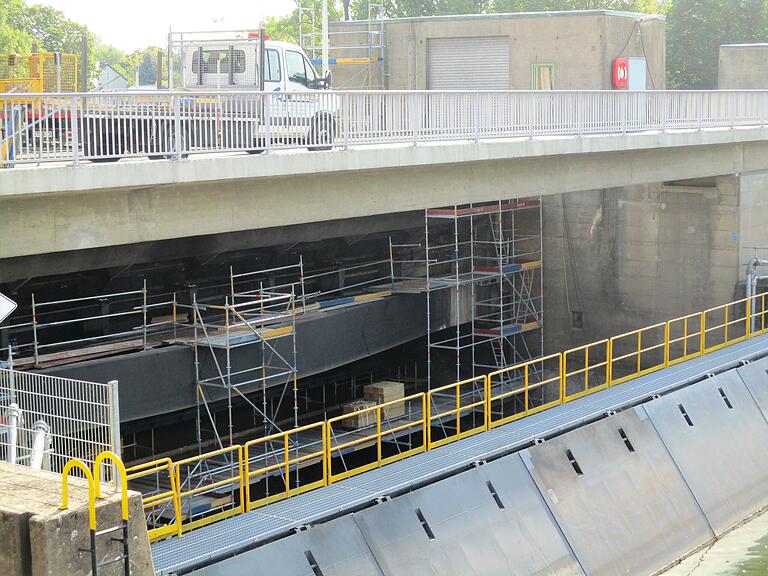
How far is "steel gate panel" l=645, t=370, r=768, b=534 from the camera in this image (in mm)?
19594

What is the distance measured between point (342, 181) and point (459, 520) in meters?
5.81

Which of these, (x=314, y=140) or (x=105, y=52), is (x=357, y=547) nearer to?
(x=314, y=140)

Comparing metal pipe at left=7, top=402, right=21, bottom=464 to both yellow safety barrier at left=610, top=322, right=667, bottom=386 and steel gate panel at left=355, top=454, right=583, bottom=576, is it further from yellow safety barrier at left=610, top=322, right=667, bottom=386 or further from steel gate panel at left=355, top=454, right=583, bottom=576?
yellow safety barrier at left=610, top=322, right=667, bottom=386

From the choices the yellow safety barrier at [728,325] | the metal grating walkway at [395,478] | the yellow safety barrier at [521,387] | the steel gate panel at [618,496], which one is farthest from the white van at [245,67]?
the yellow safety barrier at [728,325]

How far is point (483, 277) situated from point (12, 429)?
17.5m

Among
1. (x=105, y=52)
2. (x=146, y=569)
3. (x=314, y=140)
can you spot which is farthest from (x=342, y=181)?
(x=105, y=52)

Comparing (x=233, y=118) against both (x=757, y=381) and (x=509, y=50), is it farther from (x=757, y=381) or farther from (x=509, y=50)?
(x=509, y=50)

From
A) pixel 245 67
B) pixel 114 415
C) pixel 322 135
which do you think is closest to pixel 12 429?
pixel 114 415

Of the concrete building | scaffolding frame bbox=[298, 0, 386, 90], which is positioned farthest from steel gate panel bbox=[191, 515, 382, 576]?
scaffolding frame bbox=[298, 0, 386, 90]

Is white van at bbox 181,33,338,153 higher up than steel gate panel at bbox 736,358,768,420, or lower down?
higher up

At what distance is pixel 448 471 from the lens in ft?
53.4

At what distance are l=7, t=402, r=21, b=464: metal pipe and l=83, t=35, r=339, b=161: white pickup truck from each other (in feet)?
12.4

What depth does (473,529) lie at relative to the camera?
1575 cm

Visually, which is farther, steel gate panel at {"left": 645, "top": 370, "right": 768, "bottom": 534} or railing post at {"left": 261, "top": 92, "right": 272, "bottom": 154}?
steel gate panel at {"left": 645, "top": 370, "right": 768, "bottom": 534}
